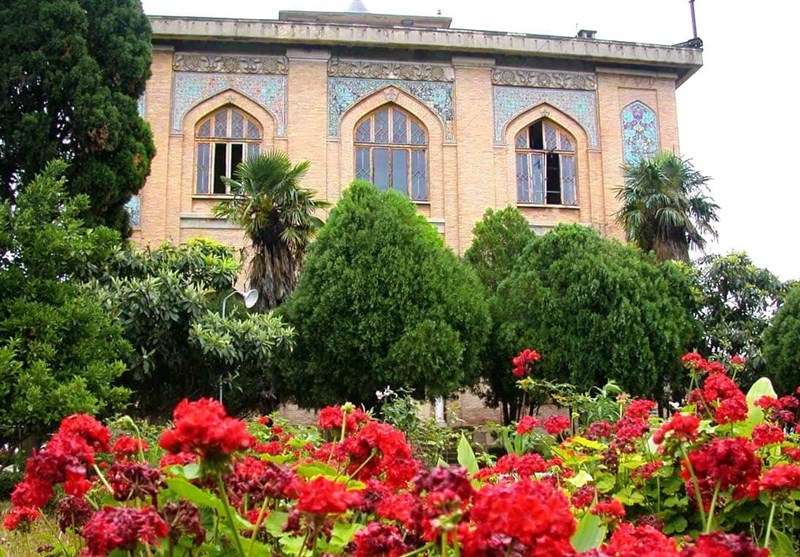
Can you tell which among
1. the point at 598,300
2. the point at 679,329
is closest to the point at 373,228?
the point at 598,300

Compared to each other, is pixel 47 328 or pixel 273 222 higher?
pixel 273 222

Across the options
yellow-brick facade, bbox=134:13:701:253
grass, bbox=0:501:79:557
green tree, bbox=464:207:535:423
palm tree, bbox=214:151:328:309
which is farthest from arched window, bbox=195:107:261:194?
grass, bbox=0:501:79:557

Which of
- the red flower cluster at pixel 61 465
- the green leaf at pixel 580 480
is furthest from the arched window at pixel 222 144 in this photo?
the red flower cluster at pixel 61 465

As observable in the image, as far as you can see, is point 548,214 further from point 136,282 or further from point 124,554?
point 124,554

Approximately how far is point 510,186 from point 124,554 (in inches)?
684

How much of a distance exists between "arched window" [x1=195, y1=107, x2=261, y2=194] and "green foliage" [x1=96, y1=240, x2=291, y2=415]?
264 inches

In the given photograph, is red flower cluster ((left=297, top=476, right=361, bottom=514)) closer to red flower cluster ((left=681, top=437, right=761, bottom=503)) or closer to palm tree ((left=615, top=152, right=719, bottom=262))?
red flower cluster ((left=681, top=437, right=761, bottom=503))

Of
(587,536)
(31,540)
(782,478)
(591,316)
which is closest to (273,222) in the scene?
(591,316)

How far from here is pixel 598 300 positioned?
13031 millimetres

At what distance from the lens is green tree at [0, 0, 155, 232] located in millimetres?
11055

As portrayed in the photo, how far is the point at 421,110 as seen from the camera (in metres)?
18.7

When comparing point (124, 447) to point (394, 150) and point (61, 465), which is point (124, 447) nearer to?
point (61, 465)

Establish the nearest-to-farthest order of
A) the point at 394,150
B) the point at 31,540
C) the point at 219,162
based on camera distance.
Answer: the point at 31,540, the point at 219,162, the point at 394,150

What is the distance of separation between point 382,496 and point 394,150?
1695 cm
